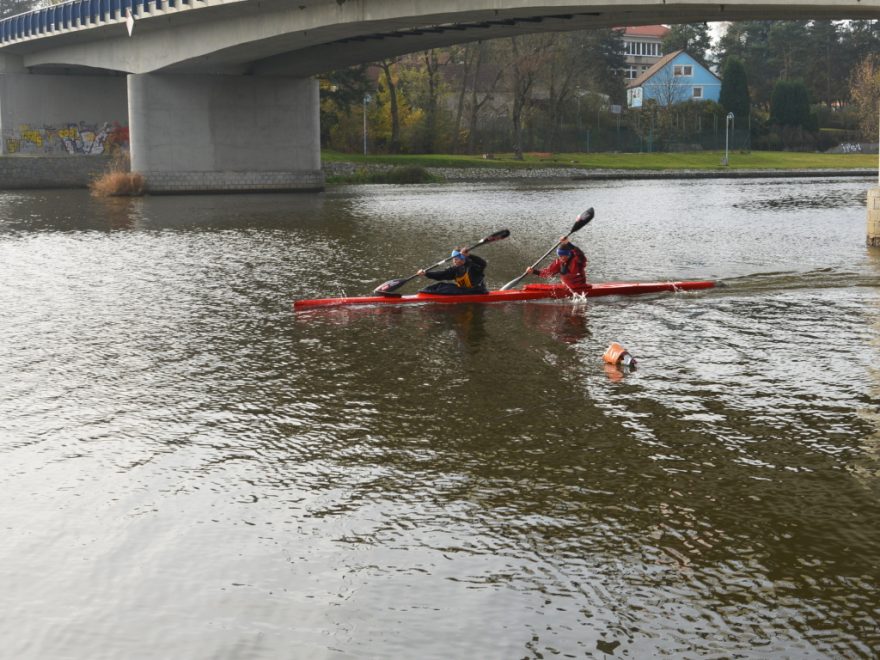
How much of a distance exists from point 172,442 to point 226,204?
3691 cm

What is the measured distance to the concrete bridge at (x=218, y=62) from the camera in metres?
37.8

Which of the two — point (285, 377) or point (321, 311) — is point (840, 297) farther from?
point (285, 377)

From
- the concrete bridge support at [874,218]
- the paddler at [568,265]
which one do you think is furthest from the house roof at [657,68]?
the paddler at [568,265]

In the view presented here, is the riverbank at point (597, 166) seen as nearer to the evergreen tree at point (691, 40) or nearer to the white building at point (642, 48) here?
the evergreen tree at point (691, 40)

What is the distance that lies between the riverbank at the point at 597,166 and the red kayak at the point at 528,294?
151 ft

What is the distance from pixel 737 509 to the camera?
826cm

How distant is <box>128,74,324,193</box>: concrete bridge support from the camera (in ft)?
176

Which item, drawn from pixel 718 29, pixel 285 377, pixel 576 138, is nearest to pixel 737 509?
pixel 285 377

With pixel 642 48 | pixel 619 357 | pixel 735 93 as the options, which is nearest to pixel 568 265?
pixel 619 357

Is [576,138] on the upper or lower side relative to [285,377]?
upper

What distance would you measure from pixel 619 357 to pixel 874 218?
1486 cm

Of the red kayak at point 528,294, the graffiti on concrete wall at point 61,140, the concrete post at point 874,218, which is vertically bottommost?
the red kayak at point 528,294

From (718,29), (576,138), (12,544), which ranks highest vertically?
(718,29)

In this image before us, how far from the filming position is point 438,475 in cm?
912
